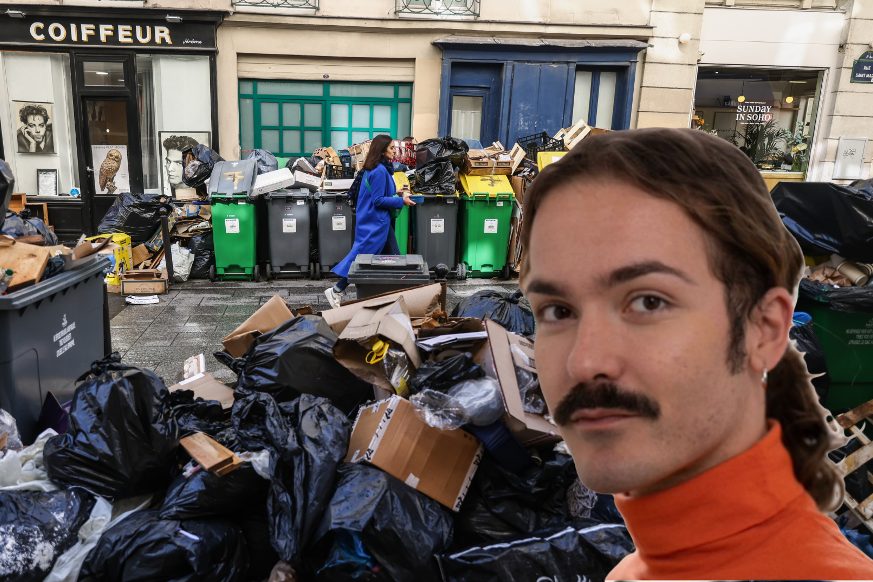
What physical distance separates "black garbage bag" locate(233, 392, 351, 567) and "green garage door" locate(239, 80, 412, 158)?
9580mm

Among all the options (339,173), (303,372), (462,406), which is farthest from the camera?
(339,173)

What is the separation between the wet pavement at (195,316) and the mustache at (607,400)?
495cm

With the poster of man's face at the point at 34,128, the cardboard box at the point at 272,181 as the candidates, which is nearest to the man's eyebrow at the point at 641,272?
the cardboard box at the point at 272,181

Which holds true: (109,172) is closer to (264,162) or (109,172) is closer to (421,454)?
(264,162)

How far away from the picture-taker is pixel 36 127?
11.4 metres

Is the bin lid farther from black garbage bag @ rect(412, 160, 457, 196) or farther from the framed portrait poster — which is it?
the framed portrait poster

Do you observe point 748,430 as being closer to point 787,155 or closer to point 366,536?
point 366,536

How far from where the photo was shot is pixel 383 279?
5379mm

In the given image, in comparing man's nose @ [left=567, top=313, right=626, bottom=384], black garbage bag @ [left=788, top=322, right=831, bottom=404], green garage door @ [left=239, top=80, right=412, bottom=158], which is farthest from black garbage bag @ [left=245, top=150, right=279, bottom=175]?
man's nose @ [left=567, top=313, right=626, bottom=384]

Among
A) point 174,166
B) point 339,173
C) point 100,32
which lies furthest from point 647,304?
point 100,32

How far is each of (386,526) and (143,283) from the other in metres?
6.82

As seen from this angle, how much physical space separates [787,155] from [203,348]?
503 inches

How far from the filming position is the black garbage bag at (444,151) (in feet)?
31.0

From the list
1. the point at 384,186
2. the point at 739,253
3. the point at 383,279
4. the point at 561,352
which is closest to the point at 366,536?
the point at 561,352
